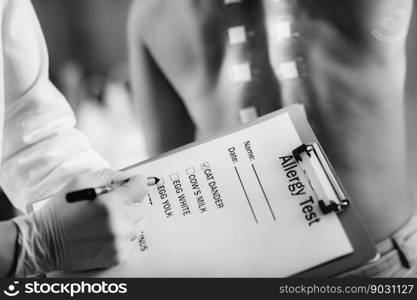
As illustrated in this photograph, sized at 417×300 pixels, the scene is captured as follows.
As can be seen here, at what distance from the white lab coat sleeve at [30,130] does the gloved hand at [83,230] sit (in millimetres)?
207

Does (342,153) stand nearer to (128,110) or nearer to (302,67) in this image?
(302,67)

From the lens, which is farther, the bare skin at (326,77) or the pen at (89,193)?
the bare skin at (326,77)

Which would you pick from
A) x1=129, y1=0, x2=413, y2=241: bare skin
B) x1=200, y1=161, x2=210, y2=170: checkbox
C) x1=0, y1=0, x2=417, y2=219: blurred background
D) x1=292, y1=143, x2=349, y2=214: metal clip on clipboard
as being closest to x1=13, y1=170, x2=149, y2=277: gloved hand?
x1=200, y1=161, x2=210, y2=170: checkbox

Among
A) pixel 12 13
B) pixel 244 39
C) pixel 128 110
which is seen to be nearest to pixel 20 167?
pixel 12 13

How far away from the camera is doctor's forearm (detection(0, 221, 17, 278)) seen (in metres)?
0.77

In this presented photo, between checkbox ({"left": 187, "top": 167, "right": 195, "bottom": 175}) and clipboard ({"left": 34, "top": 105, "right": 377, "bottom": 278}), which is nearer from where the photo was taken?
clipboard ({"left": 34, "top": 105, "right": 377, "bottom": 278})

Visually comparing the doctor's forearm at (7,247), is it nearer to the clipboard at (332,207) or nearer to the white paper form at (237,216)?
the white paper form at (237,216)

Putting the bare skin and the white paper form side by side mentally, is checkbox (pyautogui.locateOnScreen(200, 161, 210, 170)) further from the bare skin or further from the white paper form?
the bare skin

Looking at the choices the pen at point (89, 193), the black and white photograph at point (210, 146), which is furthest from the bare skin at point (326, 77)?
the pen at point (89, 193)

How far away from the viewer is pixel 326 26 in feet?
3.43

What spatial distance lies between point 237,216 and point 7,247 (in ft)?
1.46

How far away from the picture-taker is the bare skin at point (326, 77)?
102 centimetres

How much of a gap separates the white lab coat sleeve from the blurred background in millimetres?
334

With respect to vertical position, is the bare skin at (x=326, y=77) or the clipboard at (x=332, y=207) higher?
the bare skin at (x=326, y=77)
